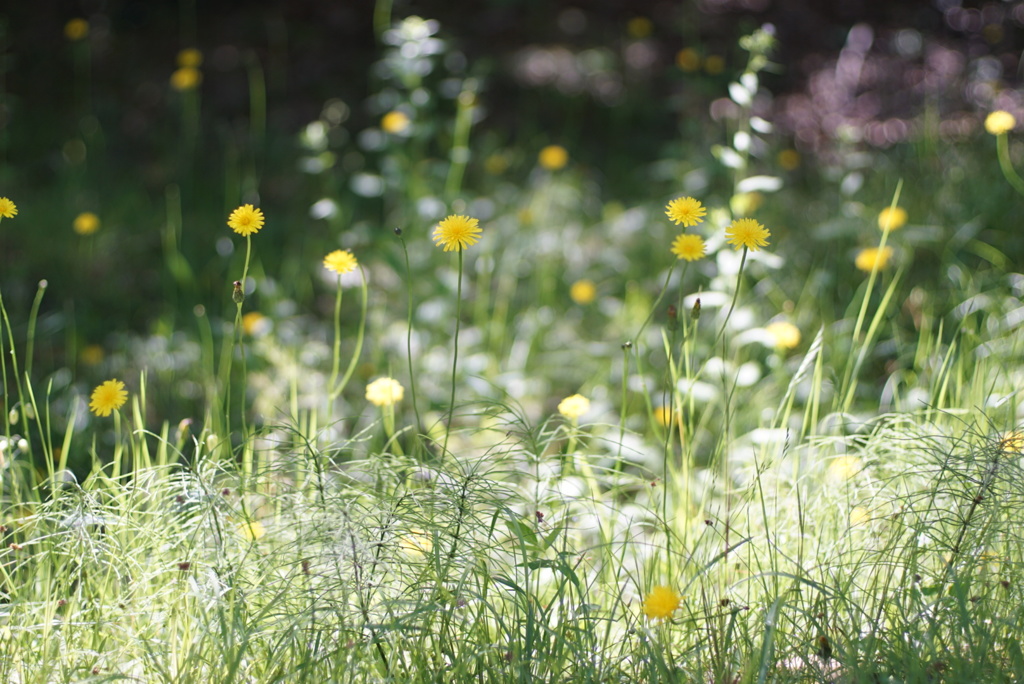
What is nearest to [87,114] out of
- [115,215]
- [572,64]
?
[115,215]

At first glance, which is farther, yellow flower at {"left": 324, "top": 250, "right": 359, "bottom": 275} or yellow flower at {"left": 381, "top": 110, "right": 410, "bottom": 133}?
yellow flower at {"left": 381, "top": 110, "right": 410, "bottom": 133}

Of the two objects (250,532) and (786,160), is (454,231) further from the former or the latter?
(786,160)

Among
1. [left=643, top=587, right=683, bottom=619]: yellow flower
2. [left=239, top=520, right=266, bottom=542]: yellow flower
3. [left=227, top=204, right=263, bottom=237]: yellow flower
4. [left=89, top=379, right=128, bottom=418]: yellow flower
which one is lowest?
[left=643, top=587, right=683, bottom=619]: yellow flower

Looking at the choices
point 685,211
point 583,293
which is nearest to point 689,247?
point 685,211

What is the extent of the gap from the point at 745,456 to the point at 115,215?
2.44 m

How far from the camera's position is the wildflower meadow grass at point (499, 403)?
1.32 m

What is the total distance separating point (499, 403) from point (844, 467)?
73cm

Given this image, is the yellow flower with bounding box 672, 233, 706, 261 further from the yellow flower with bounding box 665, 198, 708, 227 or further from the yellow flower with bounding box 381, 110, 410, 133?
the yellow flower with bounding box 381, 110, 410, 133

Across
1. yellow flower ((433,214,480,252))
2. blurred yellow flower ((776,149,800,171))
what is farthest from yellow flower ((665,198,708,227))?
blurred yellow flower ((776,149,800,171))

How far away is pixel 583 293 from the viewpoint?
2703 mm

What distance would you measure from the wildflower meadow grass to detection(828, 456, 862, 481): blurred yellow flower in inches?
0.5

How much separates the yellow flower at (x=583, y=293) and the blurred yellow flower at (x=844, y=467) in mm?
1039

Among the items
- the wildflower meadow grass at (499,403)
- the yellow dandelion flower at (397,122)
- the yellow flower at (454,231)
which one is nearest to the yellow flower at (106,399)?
the wildflower meadow grass at (499,403)

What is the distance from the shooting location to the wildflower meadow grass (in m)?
1.32
